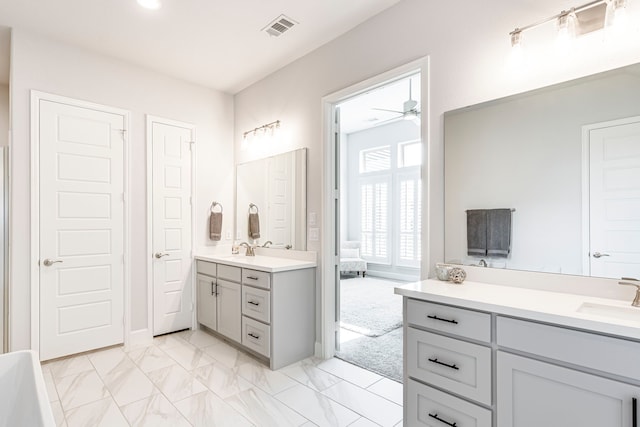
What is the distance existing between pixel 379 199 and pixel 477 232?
202 inches

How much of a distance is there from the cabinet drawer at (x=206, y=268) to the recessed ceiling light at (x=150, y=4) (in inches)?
94.3

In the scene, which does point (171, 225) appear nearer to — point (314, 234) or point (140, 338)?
point (140, 338)

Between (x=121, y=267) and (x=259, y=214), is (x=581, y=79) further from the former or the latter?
(x=121, y=267)

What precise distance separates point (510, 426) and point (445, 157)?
60.0 inches

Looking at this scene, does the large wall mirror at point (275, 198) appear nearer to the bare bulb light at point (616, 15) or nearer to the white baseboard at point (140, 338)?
the white baseboard at point (140, 338)

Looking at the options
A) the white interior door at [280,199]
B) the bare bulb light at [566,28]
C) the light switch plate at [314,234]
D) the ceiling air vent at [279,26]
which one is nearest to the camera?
the bare bulb light at [566,28]

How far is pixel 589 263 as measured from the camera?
1645 millimetres

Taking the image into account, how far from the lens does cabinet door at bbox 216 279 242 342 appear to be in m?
3.14

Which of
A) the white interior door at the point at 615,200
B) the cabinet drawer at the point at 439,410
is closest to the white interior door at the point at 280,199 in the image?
the cabinet drawer at the point at 439,410

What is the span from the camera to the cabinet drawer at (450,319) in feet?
5.00

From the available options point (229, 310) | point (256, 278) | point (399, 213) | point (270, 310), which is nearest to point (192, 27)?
point (256, 278)

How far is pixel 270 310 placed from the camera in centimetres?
276

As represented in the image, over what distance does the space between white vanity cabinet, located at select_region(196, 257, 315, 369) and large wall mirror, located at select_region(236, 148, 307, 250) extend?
48cm

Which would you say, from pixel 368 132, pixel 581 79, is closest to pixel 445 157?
pixel 581 79
